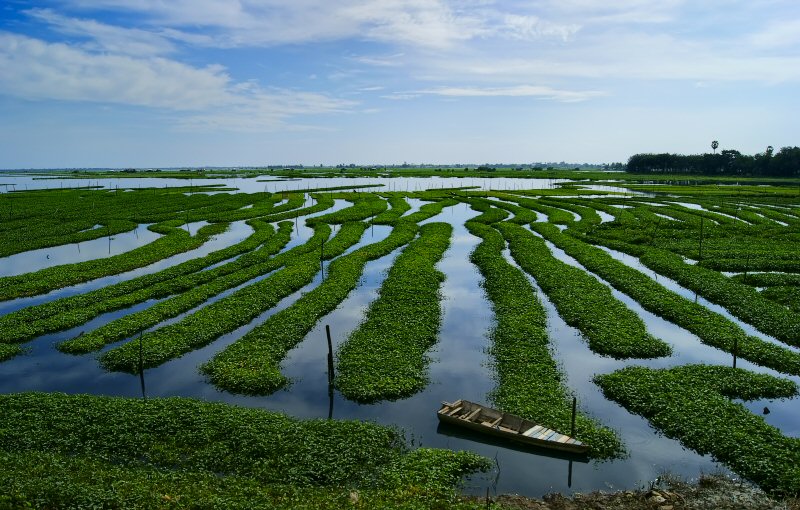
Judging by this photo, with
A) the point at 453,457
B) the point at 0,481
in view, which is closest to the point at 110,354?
the point at 0,481

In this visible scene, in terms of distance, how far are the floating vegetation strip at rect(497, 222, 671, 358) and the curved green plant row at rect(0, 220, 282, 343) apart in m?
25.1

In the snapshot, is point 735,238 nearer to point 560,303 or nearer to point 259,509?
point 560,303

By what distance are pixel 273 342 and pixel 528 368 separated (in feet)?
42.1

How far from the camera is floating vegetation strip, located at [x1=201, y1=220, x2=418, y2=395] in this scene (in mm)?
22406

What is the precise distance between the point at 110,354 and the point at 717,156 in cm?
18383

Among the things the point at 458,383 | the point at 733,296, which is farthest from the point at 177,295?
the point at 733,296

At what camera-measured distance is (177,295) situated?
1378 inches

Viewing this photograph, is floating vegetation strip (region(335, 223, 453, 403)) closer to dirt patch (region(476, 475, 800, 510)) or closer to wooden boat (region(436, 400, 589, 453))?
wooden boat (region(436, 400, 589, 453))

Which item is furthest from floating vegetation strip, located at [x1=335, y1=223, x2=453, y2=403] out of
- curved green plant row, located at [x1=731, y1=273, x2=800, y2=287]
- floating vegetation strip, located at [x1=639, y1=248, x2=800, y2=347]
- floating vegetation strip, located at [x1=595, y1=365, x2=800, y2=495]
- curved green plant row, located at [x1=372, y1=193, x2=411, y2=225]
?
curved green plant row, located at [x1=372, y1=193, x2=411, y2=225]

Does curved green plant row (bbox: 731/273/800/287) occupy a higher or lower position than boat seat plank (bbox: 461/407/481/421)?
higher

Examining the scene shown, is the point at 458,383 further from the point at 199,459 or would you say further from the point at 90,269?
the point at 90,269

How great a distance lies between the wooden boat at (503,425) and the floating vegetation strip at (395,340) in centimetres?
298

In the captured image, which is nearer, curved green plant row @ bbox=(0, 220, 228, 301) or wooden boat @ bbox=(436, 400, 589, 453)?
wooden boat @ bbox=(436, 400, 589, 453)

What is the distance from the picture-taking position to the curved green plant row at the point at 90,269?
36.2m
